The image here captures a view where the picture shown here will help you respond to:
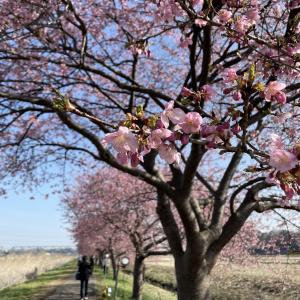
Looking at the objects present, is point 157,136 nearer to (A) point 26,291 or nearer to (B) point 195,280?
(B) point 195,280

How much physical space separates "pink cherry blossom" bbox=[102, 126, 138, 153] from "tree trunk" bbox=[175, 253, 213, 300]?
7.12m

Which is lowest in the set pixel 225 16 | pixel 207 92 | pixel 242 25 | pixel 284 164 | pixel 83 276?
pixel 284 164

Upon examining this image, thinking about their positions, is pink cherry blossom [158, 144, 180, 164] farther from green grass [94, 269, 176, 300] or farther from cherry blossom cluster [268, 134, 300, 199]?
green grass [94, 269, 176, 300]

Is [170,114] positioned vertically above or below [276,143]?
above

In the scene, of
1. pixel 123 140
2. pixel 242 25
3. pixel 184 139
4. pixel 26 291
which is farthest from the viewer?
pixel 26 291

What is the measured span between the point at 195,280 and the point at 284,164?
7435 millimetres

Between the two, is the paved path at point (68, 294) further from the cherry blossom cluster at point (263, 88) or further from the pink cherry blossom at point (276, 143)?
the pink cherry blossom at point (276, 143)

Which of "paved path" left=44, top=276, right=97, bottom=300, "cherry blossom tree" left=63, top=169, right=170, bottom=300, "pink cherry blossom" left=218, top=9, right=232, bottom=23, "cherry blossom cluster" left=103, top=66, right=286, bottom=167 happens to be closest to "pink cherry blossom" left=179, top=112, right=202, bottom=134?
"cherry blossom cluster" left=103, top=66, right=286, bottom=167

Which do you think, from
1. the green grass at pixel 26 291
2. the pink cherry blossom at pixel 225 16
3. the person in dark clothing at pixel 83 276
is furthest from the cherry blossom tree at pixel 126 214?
the pink cherry blossom at pixel 225 16

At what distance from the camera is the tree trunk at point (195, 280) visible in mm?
9008

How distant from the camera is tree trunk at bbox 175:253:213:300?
9.01 metres

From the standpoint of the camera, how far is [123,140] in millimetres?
2312

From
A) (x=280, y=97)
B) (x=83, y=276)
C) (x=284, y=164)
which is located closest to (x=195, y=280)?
(x=280, y=97)

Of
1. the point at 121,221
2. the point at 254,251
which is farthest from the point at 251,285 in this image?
the point at 121,221
